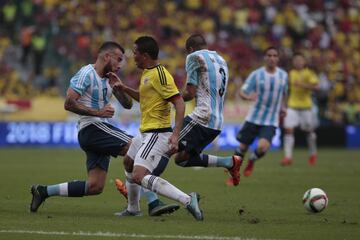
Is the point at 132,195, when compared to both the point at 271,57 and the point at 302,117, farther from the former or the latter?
the point at 302,117

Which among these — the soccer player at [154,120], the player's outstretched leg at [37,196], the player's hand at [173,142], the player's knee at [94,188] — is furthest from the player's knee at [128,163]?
the player's outstretched leg at [37,196]

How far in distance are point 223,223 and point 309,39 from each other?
2529cm

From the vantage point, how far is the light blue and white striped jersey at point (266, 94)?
16719 mm

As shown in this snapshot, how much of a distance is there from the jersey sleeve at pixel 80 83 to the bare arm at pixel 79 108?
0.05 metres

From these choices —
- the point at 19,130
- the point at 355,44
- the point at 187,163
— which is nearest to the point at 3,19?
the point at 19,130

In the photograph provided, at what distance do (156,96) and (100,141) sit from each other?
107 cm

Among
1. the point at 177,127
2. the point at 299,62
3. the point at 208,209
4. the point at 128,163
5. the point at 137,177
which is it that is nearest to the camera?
the point at 177,127

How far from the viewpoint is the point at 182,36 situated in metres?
32.9

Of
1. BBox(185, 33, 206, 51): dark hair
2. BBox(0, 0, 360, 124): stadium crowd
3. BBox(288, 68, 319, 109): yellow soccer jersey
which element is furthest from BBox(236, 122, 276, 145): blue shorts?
BBox(0, 0, 360, 124): stadium crowd

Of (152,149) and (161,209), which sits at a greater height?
(152,149)

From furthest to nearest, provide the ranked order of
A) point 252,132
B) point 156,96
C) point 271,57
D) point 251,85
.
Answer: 1. point 251,85
2. point 252,132
3. point 271,57
4. point 156,96

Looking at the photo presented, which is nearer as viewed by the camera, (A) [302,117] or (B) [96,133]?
(B) [96,133]

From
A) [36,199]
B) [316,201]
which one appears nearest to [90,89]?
[36,199]

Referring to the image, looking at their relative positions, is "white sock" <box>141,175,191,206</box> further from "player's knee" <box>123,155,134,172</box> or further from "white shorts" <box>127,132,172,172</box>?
"player's knee" <box>123,155,134,172</box>
